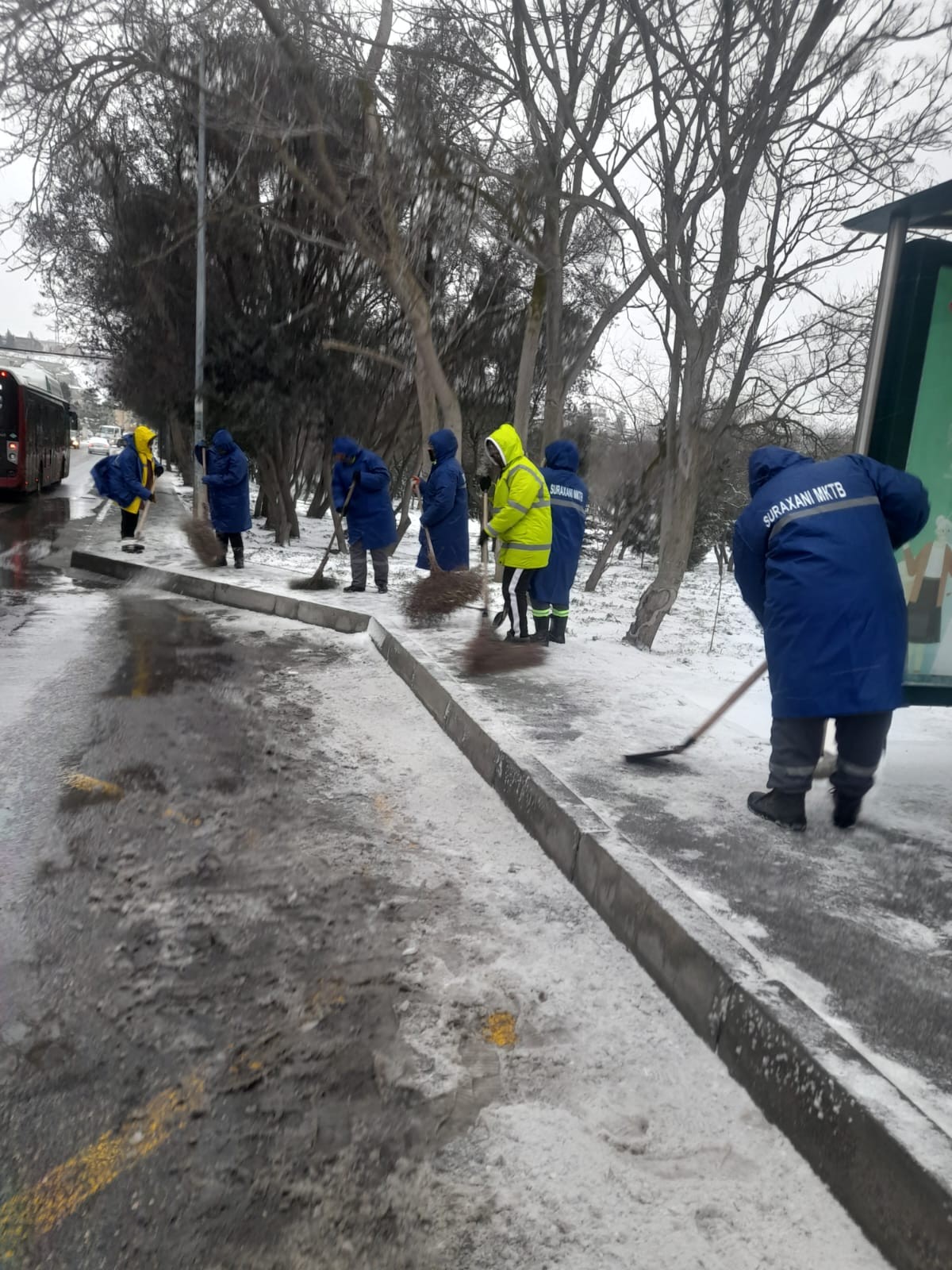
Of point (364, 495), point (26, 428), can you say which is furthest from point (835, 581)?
point (26, 428)

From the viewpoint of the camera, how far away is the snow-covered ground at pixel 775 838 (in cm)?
257

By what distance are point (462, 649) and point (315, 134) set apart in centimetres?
922

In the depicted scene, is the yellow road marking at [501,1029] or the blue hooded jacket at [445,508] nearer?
the yellow road marking at [501,1029]

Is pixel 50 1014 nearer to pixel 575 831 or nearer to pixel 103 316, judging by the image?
pixel 575 831

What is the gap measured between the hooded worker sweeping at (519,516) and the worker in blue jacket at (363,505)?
119 inches

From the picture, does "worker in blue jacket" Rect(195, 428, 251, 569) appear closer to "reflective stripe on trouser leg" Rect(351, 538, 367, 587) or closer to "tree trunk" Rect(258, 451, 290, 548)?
"reflective stripe on trouser leg" Rect(351, 538, 367, 587)

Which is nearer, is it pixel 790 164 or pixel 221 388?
pixel 790 164

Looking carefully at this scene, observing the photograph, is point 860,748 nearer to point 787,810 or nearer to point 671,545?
point 787,810

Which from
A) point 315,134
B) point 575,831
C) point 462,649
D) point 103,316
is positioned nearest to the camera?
point 575,831

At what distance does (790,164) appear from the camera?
11562 millimetres

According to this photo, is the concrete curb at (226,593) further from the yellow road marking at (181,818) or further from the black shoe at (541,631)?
the yellow road marking at (181,818)

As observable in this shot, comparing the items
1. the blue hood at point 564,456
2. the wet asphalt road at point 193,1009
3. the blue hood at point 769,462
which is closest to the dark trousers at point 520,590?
the blue hood at point 564,456

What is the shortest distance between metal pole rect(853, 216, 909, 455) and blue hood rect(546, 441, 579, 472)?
400 centimetres

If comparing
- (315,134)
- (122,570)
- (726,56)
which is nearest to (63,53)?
(315,134)
